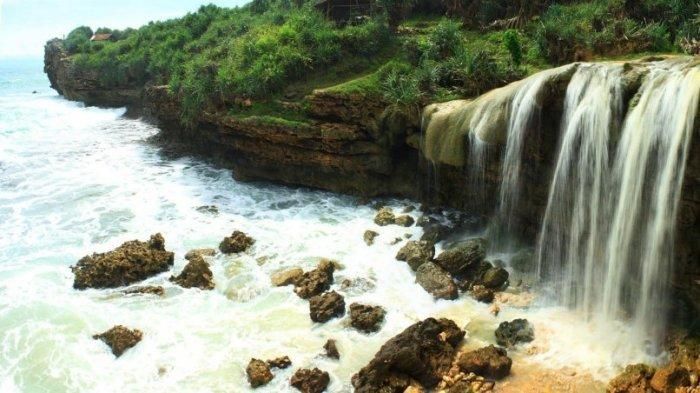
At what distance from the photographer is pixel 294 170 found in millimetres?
21219

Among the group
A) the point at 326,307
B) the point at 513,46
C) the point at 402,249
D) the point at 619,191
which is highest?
the point at 513,46

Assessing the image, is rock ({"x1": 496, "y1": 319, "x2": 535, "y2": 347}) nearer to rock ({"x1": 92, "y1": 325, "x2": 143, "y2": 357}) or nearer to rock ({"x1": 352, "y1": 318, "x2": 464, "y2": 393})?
rock ({"x1": 352, "y1": 318, "x2": 464, "y2": 393})

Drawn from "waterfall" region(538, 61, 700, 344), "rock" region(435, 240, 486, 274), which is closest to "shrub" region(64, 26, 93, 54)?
"rock" region(435, 240, 486, 274)

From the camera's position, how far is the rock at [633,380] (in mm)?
9266

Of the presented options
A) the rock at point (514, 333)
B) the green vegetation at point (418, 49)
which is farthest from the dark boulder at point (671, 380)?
the green vegetation at point (418, 49)

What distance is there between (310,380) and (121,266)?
7.59 metres

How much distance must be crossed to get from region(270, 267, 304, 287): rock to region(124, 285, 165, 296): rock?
303cm

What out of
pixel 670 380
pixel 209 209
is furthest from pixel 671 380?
pixel 209 209

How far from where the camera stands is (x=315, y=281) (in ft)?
45.6

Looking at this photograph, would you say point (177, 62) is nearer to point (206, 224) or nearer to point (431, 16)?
point (431, 16)

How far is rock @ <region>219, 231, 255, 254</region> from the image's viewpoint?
53.5ft

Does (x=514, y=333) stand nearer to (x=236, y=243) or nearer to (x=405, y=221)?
(x=405, y=221)

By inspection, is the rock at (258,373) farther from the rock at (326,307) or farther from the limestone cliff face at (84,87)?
the limestone cliff face at (84,87)

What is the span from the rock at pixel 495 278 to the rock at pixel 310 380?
5.05m
